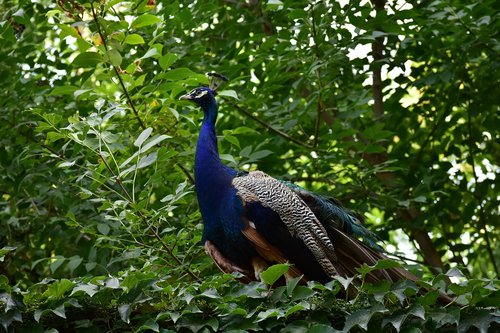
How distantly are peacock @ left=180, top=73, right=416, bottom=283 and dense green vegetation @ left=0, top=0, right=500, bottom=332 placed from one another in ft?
0.48

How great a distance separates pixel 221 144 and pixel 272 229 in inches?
45.4

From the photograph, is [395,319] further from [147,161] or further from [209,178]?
[209,178]

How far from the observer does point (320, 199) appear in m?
4.13

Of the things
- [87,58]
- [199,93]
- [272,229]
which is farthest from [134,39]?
[272,229]

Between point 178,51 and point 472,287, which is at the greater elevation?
point 178,51

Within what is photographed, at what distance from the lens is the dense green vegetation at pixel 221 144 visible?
3254 mm

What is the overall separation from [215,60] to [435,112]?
1.30 m

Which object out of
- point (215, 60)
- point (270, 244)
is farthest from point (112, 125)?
point (215, 60)

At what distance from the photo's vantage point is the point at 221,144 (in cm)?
498

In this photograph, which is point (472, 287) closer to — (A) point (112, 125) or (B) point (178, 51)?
(A) point (112, 125)

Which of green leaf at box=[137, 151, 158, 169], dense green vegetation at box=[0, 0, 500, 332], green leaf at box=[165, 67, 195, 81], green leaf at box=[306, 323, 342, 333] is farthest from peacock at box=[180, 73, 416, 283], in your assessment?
green leaf at box=[306, 323, 342, 333]

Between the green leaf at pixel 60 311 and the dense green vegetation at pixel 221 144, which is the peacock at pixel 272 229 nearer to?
the dense green vegetation at pixel 221 144

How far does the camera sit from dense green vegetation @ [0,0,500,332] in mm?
3254

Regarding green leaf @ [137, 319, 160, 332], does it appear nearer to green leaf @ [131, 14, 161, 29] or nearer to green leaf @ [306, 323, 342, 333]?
green leaf @ [306, 323, 342, 333]
